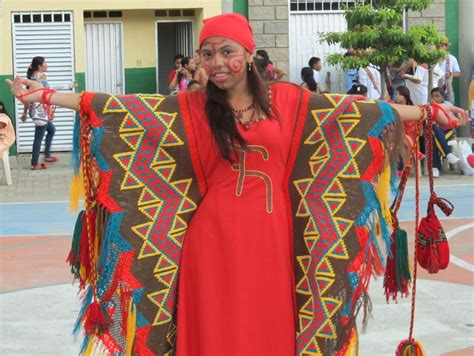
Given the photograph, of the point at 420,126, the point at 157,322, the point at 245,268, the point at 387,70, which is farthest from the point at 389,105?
the point at 387,70

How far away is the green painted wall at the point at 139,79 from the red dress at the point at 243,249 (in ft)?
48.7

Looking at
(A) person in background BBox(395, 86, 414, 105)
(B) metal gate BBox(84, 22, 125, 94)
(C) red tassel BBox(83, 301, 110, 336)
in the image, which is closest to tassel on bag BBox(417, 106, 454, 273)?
(C) red tassel BBox(83, 301, 110, 336)

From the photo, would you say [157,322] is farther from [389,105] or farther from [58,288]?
[58,288]

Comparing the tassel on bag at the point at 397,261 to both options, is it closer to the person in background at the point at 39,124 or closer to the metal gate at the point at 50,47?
the person in background at the point at 39,124

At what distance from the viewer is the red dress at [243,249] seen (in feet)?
15.7

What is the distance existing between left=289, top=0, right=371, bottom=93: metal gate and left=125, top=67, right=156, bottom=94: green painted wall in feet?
7.95

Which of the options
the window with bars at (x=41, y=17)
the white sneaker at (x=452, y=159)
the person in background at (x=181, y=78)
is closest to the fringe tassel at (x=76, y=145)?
the white sneaker at (x=452, y=159)

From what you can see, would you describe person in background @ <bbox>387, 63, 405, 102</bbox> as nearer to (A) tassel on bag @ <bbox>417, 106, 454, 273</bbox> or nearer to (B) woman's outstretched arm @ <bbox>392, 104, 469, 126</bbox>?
(A) tassel on bag @ <bbox>417, 106, 454, 273</bbox>

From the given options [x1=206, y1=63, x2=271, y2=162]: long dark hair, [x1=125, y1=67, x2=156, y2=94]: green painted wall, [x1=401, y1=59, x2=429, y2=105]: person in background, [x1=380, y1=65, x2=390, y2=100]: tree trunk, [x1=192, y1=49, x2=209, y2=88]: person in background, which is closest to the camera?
[x1=206, y1=63, x2=271, y2=162]: long dark hair

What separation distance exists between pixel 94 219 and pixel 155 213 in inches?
11.7

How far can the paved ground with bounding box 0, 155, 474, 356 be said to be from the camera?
24.3 feet

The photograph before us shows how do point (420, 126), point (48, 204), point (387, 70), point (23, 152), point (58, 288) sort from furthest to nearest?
point (23, 152), point (387, 70), point (48, 204), point (58, 288), point (420, 126)

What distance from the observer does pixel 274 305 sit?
4.85m

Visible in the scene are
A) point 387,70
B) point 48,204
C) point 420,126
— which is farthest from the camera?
point 387,70
